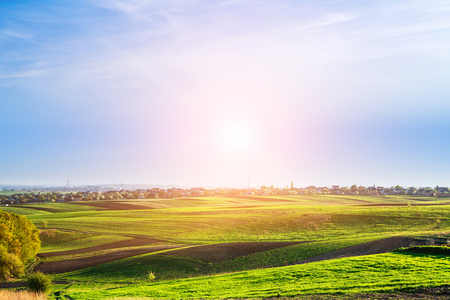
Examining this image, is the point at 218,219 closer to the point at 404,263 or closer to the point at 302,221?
the point at 302,221

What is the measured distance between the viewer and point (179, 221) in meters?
82.4

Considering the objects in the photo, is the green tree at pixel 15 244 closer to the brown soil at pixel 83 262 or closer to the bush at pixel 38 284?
the brown soil at pixel 83 262

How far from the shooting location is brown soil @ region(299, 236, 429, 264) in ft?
123

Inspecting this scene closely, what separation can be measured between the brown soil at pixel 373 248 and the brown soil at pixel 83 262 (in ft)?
82.5

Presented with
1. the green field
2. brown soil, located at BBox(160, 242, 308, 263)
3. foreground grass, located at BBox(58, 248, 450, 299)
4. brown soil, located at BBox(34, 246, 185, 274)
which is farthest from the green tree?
brown soil, located at BBox(160, 242, 308, 263)

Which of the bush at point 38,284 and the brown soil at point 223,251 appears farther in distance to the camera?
the brown soil at point 223,251

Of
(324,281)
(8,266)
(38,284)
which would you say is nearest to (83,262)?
(8,266)

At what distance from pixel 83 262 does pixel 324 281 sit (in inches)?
1361

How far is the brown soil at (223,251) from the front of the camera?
43.1 metres

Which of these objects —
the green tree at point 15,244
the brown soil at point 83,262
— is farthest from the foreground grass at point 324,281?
the green tree at point 15,244

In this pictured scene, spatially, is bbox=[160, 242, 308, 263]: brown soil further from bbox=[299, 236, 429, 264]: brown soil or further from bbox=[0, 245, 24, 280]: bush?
bbox=[0, 245, 24, 280]: bush

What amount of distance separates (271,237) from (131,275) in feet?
95.8

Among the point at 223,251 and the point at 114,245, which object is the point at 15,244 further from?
the point at 223,251

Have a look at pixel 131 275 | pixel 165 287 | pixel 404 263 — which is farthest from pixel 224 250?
pixel 404 263
